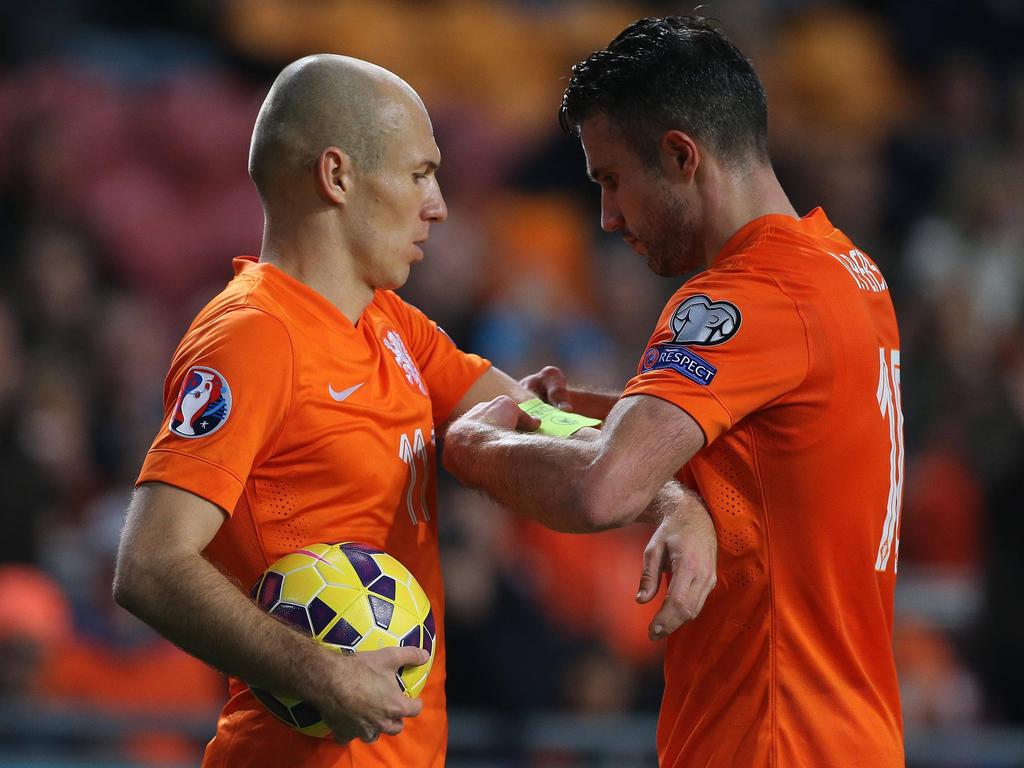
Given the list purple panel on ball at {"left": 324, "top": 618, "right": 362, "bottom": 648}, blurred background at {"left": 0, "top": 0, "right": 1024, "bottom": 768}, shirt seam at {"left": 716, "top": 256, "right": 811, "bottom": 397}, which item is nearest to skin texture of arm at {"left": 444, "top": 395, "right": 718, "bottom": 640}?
shirt seam at {"left": 716, "top": 256, "right": 811, "bottom": 397}

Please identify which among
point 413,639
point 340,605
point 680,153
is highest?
point 680,153

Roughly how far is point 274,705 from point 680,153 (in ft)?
5.28

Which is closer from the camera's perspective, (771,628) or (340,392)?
(771,628)

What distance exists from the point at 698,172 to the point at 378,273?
0.82 meters

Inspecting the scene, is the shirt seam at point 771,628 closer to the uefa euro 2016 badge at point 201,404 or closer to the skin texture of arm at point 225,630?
the skin texture of arm at point 225,630

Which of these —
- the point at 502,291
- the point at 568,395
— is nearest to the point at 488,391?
the point at 568,395

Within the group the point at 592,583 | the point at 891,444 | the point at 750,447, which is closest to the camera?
the point at 750,447

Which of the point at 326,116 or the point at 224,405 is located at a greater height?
the point at 326,116

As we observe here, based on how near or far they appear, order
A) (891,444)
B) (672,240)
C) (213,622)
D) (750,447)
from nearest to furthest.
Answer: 1. (213,622)
2. (750,447)
3. (891,444)
4. (672,240)

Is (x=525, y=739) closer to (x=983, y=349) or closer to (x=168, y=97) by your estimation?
(x=983, y=349)

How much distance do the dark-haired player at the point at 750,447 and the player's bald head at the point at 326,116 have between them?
0.56m

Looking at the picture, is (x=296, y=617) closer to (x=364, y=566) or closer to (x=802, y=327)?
(x=364, y=566)

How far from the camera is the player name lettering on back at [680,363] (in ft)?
10.7

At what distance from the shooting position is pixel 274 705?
3.24 m
